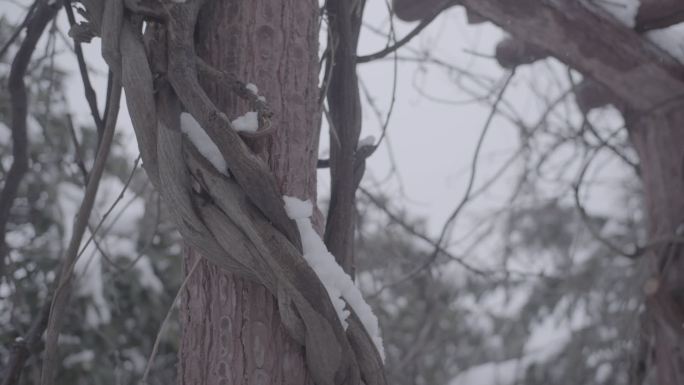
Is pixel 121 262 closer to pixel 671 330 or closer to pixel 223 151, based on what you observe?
pixel 671 330

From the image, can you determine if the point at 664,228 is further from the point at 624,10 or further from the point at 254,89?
the point at 254,89

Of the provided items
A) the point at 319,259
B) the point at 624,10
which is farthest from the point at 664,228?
the point at 319,259

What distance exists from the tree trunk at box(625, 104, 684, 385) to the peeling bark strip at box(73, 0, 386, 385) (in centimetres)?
148

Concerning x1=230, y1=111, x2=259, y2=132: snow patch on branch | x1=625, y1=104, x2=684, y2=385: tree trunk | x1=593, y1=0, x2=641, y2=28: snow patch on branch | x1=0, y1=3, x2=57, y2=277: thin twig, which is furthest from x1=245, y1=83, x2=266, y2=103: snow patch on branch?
x1=625, y1=104, x2=684, y2=385: tree trunk

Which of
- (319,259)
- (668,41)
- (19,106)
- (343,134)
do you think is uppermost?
(668,41)

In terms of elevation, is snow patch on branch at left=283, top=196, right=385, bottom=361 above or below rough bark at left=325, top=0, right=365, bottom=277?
below

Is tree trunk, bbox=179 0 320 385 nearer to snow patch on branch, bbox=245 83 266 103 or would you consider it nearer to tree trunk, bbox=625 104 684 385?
snow patch on branch, bbox=245 83 266 103

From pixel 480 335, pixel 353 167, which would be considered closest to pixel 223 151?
pixel 353 167

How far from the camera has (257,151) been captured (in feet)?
2.40

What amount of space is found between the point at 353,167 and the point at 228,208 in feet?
1.15

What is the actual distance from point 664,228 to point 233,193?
1.71 m

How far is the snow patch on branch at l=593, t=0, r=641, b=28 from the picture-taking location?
66.2 inches

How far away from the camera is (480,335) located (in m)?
5.78

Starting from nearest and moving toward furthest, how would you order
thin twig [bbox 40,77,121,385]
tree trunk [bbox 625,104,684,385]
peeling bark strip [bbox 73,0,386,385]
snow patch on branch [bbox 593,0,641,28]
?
peeling bark strip [bbox 73,0,386,385]
thin twig [bbox 40,77,121,385]
snow patch on branch [bbox 593,0,641,28]
tree trunk [bbox 625,104,684,385]
